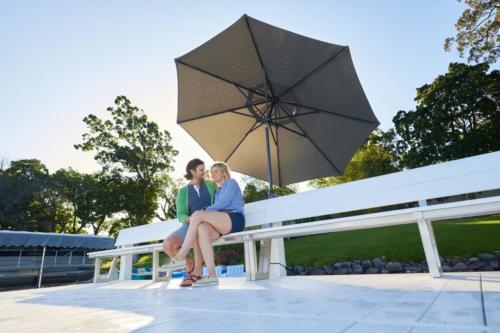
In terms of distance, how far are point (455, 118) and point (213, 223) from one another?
21070 millimetres

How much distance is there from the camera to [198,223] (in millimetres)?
2725

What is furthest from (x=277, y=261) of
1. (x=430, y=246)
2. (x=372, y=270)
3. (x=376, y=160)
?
(x=376, y=160)

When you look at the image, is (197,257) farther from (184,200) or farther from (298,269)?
(298,269)

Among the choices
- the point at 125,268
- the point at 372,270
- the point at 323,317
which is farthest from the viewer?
the point at 372,270

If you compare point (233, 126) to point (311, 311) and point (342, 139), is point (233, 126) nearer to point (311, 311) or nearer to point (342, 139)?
point (342, 139)

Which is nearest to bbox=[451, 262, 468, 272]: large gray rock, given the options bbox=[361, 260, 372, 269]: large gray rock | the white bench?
bbox=[361, 260, 372, 269]: large gray rock

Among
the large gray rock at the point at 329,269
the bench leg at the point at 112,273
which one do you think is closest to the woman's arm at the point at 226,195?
the bench leg at the point at 112,273

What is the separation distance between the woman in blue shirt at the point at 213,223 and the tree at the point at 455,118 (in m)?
18.4

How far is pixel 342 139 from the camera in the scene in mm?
5676

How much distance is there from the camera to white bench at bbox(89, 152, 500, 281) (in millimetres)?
2059

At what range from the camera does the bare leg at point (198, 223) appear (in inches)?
107

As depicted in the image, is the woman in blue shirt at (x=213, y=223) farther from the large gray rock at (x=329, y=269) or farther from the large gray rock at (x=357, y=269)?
the large gray rock at (x=329, y=269)

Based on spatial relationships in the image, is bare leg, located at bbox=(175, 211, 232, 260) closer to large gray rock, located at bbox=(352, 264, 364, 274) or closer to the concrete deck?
the concrete deck

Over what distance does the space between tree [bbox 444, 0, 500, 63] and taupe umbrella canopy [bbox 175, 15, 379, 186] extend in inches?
395
